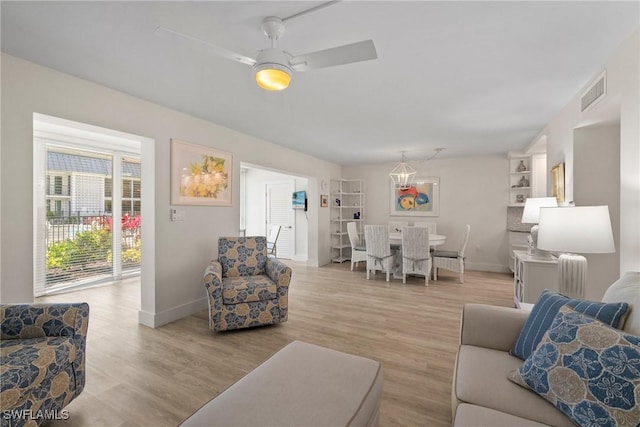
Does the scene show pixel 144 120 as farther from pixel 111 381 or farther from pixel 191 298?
pixel 111 381

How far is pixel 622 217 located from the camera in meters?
2.03

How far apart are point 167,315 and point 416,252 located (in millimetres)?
3862

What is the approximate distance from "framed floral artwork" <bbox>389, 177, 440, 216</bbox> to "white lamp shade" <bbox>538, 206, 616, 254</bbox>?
450cm

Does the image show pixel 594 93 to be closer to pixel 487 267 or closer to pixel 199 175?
pixel 199 175

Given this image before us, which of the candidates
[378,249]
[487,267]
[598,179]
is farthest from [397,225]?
[598,179]

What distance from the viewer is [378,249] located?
515 centimetres

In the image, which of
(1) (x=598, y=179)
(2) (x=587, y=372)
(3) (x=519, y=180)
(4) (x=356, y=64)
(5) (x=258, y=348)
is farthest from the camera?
(3) (x=519, y=180)

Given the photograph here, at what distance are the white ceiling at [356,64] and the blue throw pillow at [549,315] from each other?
1.60 meters

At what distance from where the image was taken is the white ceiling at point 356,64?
158cm

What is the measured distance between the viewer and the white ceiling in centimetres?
158

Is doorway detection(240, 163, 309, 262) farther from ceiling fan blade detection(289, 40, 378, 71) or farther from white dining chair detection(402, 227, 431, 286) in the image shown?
ceiling fan blade detection(289, 40, 378, 71)

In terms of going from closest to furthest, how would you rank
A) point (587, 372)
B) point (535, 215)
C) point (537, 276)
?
point (587, 372)
point (537, 276)
point (535, 215)

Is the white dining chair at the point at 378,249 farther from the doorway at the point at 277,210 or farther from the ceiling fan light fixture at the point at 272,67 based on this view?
the ceiling fan light fixture at the point at 272,67

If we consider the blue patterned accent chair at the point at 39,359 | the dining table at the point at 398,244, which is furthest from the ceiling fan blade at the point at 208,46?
the dining table at the point at 398,244
